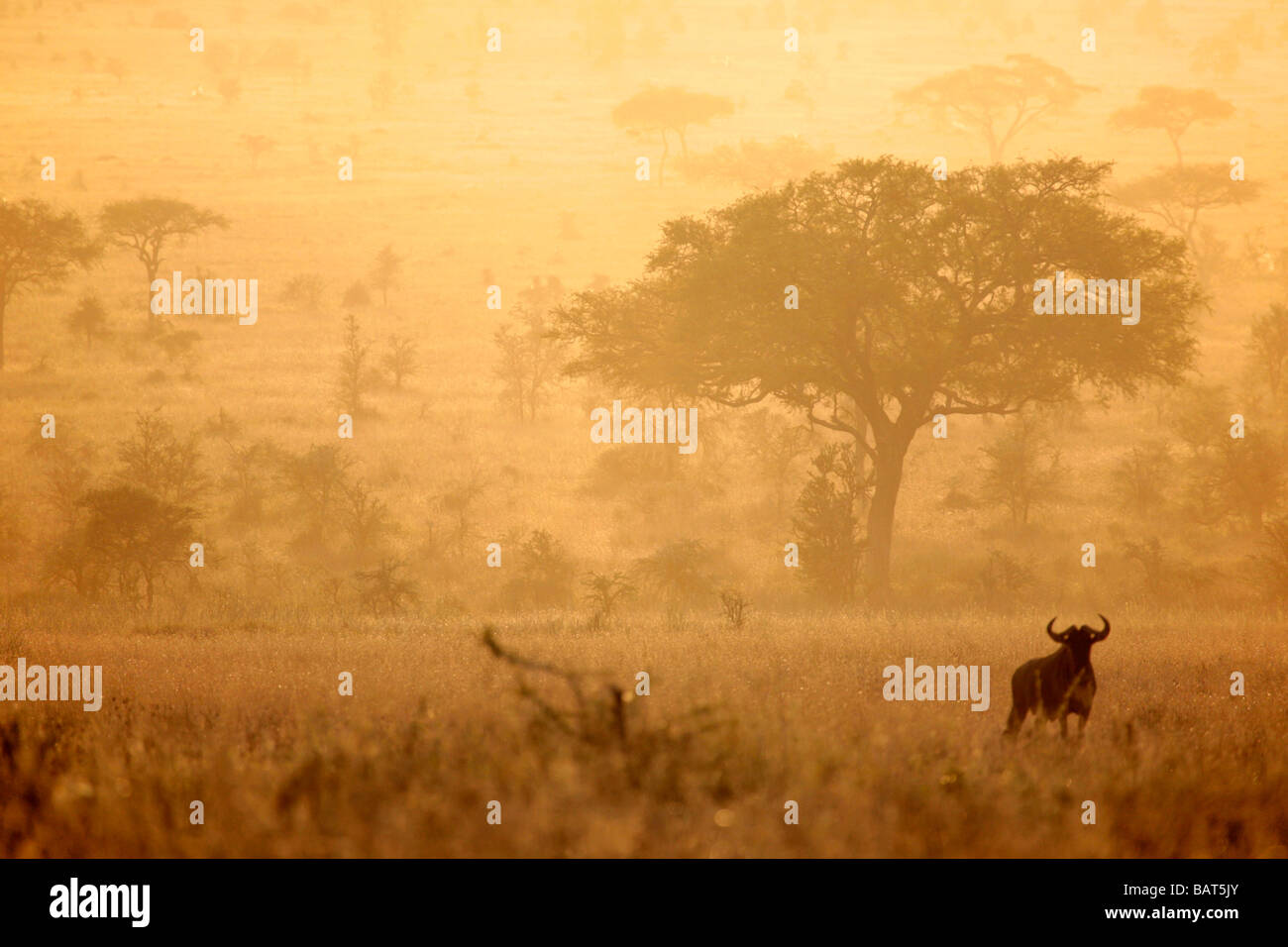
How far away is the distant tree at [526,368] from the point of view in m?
33.5

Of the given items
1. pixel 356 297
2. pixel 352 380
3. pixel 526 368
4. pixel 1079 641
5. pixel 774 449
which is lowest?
pixel 1079 641

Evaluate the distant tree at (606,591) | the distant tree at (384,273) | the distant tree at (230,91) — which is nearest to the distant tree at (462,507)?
the distant tree at (606,591)

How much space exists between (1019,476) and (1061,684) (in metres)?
18.6

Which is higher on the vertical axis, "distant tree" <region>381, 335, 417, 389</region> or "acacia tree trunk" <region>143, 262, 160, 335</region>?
"acacia tree trunk" <region>143, 262, 160, 335</region>

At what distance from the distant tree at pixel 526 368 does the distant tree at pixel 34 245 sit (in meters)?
15.5

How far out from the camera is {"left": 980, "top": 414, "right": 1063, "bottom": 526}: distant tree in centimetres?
2548

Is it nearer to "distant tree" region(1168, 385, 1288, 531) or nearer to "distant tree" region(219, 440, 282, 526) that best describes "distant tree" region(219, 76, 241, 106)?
"distant tree" region(219, 440, 282, 526)

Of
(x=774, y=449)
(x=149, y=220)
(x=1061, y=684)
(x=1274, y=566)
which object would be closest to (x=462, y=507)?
(x=774, y=449)

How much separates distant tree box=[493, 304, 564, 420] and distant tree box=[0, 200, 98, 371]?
50.8ft

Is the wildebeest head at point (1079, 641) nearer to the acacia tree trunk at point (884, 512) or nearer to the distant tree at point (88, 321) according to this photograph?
the acacia tree trunk at point (884, 512)

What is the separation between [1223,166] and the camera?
46750 mm

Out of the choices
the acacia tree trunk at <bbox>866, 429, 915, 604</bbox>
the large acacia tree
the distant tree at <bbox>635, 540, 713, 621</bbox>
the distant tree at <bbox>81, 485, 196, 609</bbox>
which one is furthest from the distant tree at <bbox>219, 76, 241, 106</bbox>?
the acacia tree trunk at <bbox>866, 429, 915, 604</bbox>

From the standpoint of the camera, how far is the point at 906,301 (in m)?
21.7

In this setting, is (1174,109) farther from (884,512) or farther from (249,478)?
(249,478)
